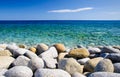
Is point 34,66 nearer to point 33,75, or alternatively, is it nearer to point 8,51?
point 33,75

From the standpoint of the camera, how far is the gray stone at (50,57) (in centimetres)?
475

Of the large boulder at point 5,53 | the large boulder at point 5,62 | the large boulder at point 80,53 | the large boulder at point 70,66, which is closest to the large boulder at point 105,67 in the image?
the large boulder at point 70,66

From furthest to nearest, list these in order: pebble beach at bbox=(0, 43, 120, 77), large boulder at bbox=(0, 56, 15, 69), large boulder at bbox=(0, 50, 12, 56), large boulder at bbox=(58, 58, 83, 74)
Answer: large boulder at bbox=(0, 50, 12, 56) < large boulder at bbox=(0, 56, 15, 69) < large boulder at bbox=(58, 58, 83, 74) < pebble beach at bbox=(0, 43, 120, 77)

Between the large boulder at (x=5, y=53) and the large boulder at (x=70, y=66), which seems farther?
the large boulder at (x=5, y=53)

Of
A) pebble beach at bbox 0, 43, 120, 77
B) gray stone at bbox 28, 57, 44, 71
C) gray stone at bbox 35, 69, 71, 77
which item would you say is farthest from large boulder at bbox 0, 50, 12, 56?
gray stone at bbox 35, 69, 71, 77

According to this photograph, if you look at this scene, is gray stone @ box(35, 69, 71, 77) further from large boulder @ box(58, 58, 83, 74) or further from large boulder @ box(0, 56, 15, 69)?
large boulder @ box(0, 56, 15, 69)

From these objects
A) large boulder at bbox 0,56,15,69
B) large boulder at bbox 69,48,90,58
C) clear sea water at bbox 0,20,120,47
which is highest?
large boulder at bbox 69,48,90,58

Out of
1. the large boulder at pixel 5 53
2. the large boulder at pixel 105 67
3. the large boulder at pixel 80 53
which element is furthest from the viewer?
the large boulder at pixel 5 53

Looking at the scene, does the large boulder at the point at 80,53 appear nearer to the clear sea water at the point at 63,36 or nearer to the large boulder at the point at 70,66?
the large boulder at the point at 70,66

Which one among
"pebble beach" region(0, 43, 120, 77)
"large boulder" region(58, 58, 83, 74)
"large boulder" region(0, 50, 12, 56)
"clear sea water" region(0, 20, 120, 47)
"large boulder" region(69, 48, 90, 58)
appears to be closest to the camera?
"pebble beach" region(0, 43, 120, 77)

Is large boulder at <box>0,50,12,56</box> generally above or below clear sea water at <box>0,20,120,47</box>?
above

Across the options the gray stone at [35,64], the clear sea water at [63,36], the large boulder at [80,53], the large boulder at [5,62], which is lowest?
the clear sea water at [63,36]

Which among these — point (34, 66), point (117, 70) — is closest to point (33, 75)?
point (34, 66)

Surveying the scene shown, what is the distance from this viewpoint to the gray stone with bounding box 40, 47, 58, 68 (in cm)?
475
